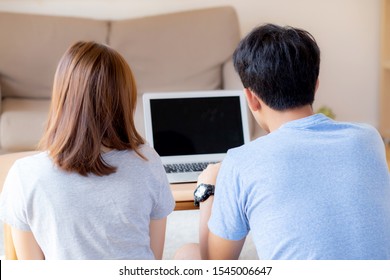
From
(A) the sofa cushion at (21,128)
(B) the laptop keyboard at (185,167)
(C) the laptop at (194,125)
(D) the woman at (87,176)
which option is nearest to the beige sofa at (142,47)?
(A) the sofa cushion at (21,128)

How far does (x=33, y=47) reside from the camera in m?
3.00

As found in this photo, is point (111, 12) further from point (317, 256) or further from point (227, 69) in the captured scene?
point (317, 256)

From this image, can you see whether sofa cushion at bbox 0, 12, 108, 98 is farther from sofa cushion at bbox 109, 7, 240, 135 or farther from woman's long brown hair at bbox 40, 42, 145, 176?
woman's long brown hair at bbox 40, 42, 145, 176

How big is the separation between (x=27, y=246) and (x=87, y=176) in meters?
0.21

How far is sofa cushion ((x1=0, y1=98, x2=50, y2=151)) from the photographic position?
106 inches

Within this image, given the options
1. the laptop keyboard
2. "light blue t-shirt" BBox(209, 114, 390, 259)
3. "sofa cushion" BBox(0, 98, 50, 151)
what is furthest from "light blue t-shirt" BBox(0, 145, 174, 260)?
"sofa cushion" BBox(0, 98, 50, 151)

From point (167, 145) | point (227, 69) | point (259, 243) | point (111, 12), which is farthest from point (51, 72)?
point (259, 243)

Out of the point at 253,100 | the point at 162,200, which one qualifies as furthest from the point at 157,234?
the point at 253,100

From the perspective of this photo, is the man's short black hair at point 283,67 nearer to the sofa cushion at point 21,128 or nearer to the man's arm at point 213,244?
the man's arm at point 213,244

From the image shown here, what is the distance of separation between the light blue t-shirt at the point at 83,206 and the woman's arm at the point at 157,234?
0.09 m

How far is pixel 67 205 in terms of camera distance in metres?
1.05

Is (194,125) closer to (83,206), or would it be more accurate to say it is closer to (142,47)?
(83,206)

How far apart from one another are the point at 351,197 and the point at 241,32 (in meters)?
2.61

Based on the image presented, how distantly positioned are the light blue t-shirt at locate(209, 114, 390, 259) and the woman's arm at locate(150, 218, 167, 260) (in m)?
0.33
